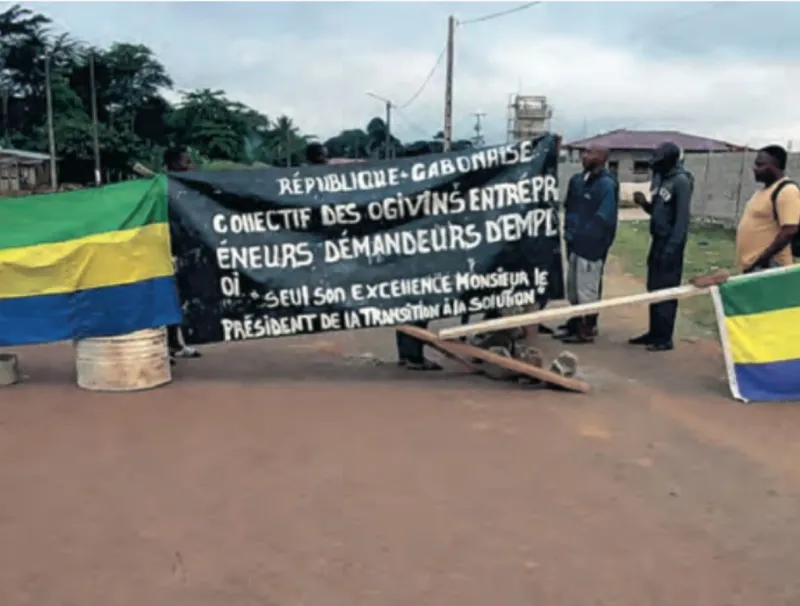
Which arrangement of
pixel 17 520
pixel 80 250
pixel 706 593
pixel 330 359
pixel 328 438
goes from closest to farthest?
1. pixel 706 593
2. pixel 17 520
3. pixel 328 438
4. pixel 80 250
5. pixel 330 359

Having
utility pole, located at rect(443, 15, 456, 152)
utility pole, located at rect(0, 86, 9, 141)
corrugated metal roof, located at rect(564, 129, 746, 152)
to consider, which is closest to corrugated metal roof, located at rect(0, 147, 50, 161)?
utility pole, located at rect(0, 86, 9, 141)

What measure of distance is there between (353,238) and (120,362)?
6.18ft

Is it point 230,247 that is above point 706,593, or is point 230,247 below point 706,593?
above

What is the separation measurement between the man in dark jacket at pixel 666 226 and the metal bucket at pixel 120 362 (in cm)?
435

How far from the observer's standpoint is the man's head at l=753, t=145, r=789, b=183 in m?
6.64

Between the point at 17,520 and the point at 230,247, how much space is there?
288cm

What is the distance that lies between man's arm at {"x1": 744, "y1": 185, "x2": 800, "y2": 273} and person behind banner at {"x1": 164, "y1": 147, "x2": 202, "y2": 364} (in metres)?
4.62

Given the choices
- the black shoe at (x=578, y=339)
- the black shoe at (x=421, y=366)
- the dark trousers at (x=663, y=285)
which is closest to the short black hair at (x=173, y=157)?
the black shoe at (x=421, y=366)

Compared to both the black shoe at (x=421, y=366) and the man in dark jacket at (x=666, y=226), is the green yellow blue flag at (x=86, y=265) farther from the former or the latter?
the man in dark jacket at (x=666, y=226)

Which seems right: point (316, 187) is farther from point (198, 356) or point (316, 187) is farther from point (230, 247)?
point (198, 356)

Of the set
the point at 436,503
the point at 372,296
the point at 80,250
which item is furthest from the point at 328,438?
the point at 80,250

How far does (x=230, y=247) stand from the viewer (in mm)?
6488

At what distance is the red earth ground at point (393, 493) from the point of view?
3453mm

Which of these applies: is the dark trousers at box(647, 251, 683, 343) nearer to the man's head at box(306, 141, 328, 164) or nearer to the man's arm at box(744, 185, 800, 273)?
the man's arm at box(744, 185, 800, 273)
